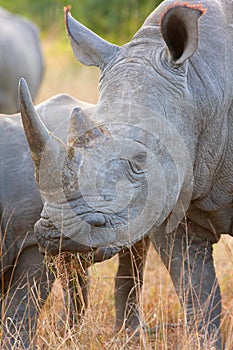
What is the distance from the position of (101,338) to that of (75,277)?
1.20 ft

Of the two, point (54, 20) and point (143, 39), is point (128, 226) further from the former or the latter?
point (54, 20)

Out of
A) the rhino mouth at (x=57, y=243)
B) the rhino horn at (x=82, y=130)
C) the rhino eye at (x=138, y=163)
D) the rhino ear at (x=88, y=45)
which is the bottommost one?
the rhino mouth at (x=57, y=243)

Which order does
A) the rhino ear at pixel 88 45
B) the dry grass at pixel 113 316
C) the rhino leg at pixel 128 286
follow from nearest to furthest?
the dry grass at pixel 113 316
the rhino ear at pixel 88 45
the rhino leg at pixel 128 286

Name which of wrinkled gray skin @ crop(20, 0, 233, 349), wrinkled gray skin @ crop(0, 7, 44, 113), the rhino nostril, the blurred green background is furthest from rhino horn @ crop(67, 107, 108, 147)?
wrinkled gray skin @ crop(0, 7, 44, 113)

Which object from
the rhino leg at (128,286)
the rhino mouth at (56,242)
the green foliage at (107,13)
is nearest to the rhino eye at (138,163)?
the rhino mouth at (56,242)

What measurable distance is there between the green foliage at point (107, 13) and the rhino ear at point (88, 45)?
A: 9608 mm

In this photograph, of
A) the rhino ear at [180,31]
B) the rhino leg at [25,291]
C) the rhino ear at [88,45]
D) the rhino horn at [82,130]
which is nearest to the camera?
the rhino horn at [82,130]

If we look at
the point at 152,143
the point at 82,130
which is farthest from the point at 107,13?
the point at 82,130

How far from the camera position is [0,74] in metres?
14.3

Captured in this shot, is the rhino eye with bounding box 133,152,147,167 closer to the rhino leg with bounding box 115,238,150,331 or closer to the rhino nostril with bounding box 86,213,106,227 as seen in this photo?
the rhino nostril with bounding box 86,213,106,227

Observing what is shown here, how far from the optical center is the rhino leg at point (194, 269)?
5125 millimetres

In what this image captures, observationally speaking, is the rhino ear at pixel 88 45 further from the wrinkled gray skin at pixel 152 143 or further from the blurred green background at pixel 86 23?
the blurred green background at pixel 86 23

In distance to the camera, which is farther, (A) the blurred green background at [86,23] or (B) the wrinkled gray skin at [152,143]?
(A) the blurred green background at [86,23]

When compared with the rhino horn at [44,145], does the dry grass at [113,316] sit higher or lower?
lower
